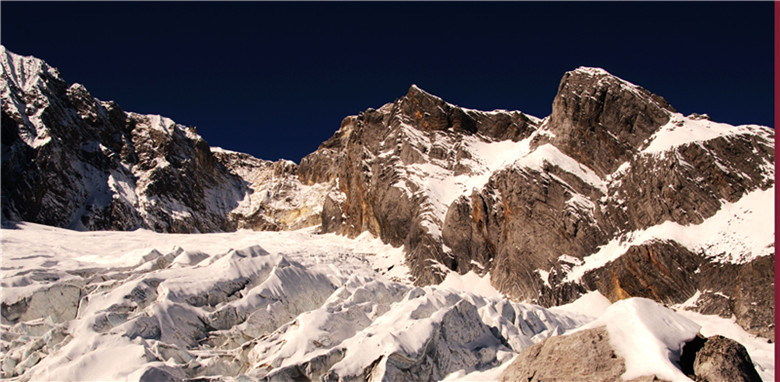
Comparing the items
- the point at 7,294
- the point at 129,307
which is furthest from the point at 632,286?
the point at 7,294

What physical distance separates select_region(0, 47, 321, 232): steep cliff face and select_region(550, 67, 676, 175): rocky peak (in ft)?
237

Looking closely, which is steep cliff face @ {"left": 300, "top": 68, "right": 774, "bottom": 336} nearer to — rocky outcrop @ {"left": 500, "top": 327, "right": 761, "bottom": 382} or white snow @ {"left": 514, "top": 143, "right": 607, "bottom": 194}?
white snow @ {"left": 514, "top": 143, "right": 607, "bottom": 194}

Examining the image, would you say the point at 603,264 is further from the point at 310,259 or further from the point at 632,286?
the point at 310,259

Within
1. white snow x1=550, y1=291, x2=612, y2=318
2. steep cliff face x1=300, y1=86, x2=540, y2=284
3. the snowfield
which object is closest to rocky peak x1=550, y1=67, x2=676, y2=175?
steep cliff face x1=300, y1=86, x2=540, y2=284

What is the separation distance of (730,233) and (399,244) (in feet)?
150

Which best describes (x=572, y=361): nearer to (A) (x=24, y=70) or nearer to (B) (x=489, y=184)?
(B) (x=489, y=184)

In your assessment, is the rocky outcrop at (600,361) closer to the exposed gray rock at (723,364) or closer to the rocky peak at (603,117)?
the exposed gray rock at (723,364)

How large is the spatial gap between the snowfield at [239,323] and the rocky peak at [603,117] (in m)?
28.4

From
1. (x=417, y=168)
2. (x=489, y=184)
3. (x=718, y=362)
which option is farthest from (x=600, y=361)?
(x=417, y=168)

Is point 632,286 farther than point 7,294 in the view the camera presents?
Yes

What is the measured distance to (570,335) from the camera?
38.3ft

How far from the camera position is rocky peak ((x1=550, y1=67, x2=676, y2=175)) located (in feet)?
200

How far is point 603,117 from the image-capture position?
211 ft

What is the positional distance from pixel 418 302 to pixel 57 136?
8614cm
